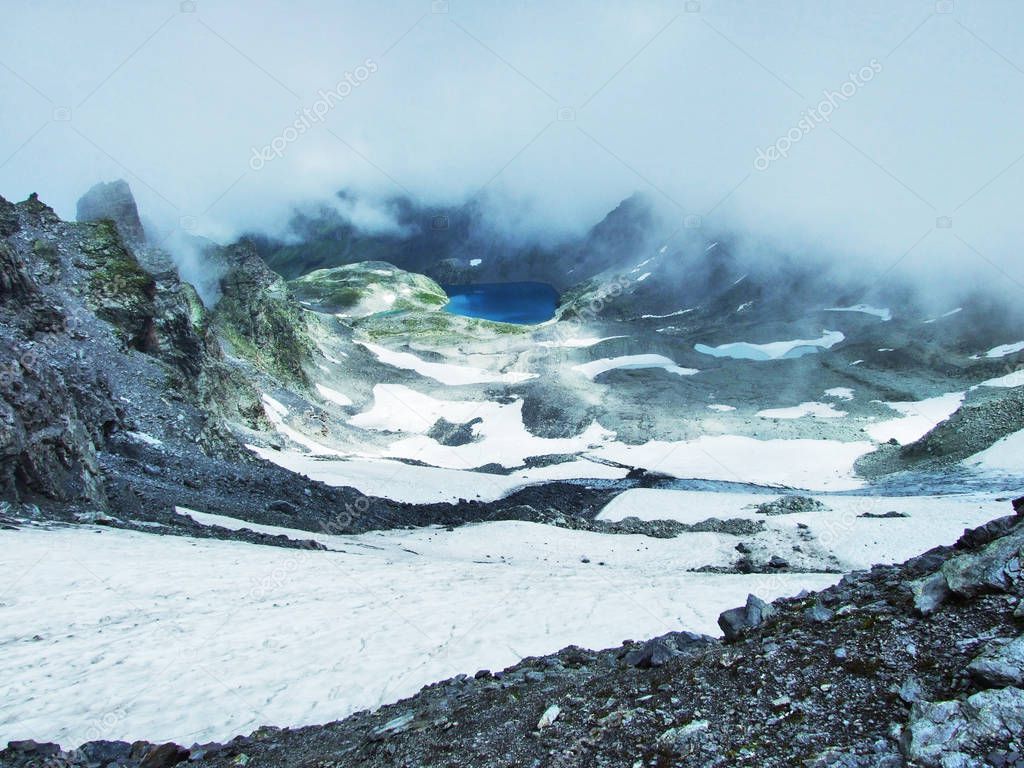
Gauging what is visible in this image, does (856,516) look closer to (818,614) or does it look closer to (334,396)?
(818,614)

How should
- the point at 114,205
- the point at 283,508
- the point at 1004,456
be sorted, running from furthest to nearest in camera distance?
the point at 114,205 → the point at 1004,456 → the point at 283,508

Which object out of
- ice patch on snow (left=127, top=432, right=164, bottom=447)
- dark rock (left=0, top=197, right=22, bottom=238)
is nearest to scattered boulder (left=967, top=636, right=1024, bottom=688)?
ice patch on snow (left=127, top=432, right=164, bottom=447)

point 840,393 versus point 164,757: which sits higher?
point 840,393

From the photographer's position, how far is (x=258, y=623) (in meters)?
14.7

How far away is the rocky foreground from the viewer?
5.26m

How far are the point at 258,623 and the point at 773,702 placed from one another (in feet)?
39.7

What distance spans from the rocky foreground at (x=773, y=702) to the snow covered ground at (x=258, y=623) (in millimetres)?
1560

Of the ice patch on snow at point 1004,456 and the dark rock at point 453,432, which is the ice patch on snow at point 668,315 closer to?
the dark rock at point 453,432

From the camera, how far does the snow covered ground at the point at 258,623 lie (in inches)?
432

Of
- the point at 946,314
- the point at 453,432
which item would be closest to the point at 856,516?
the point at 453,432

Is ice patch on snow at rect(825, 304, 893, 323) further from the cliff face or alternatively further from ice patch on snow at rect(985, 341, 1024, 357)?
the cliff face

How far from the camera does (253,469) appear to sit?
3784 cm

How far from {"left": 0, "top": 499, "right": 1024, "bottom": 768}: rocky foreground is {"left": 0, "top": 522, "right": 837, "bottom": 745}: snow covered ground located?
5.12 feet

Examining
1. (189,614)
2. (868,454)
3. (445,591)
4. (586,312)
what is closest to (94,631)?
(189,614)
